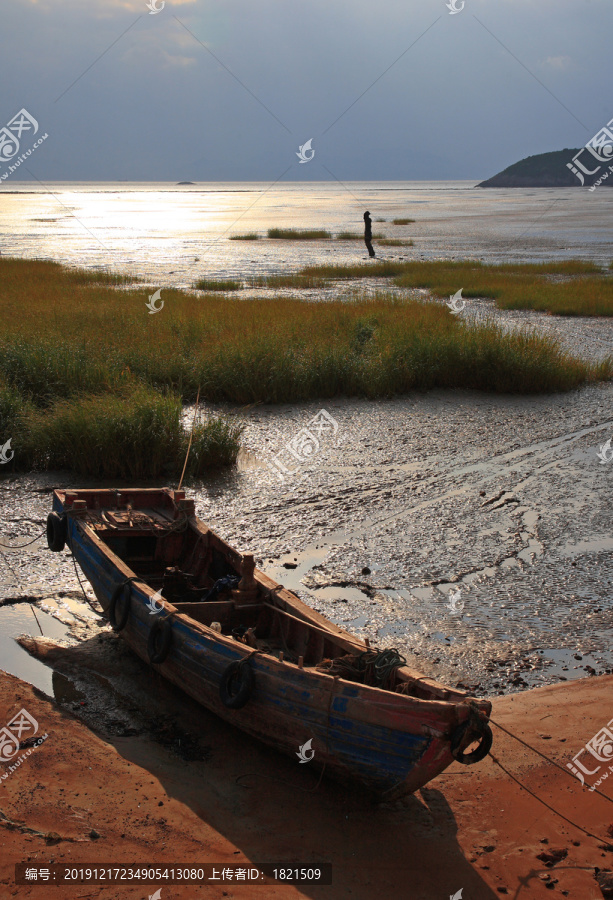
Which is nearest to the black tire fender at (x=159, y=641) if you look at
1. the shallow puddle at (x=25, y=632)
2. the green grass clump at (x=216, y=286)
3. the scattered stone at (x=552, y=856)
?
the shallow puddle at (x=25, y=632)

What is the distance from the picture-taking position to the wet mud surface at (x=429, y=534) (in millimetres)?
5871

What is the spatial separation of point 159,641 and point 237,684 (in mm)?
742

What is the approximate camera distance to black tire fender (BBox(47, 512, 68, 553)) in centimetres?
654

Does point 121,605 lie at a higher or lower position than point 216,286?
lower

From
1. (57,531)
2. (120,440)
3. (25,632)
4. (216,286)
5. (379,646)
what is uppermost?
(216,286)

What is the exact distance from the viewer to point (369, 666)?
4316 mm

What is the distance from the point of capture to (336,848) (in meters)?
3.79

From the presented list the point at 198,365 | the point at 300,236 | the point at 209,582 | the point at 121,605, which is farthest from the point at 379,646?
the point at 300,236

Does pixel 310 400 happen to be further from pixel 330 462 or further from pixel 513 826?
pixel 513 826

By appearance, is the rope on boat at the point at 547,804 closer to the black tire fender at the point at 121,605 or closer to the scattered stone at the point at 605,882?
the scattered stone at the point at 605,882

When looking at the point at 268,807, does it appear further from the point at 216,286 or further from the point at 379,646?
the point at 216,286

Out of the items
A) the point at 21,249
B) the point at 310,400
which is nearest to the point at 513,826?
the point at 310,400

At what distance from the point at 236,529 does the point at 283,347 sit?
5735 millimetres

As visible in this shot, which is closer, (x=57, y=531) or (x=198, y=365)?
(x=57, y=531)
